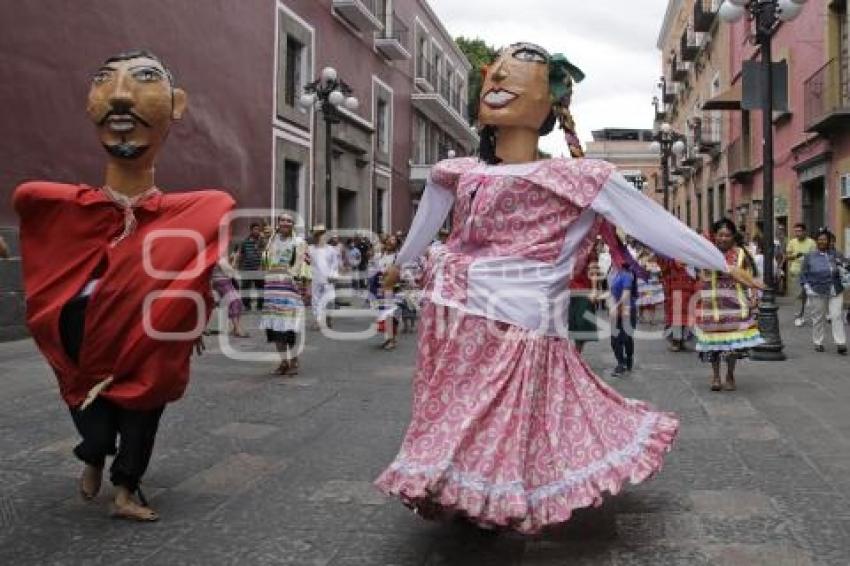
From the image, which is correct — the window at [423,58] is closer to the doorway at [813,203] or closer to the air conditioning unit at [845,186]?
the doorway at [813,203]

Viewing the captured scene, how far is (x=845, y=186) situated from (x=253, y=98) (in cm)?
1066

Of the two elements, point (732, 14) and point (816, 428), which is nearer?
point (816, 428)

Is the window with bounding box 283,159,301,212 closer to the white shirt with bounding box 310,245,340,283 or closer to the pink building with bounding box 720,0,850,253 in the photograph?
the white shirt with bounding box 310,245,340,283

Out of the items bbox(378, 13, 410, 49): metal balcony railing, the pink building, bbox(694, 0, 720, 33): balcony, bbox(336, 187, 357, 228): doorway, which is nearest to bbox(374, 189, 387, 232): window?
bbox(336, 187, 357, 228): doorway

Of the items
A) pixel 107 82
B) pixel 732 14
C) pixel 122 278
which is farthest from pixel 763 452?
pixel 732 14

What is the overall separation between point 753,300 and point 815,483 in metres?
3.54

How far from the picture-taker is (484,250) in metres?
3.66

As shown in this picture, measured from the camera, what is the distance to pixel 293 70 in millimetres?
Result: 19938

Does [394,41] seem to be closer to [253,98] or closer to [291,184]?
[291,184]

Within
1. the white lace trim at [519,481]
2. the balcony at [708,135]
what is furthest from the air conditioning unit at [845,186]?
the white lace trim at [519,481]

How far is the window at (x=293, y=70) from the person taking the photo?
64.1 feet

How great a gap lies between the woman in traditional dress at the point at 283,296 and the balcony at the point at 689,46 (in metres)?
26.3

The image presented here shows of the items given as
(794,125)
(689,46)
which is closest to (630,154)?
(689,46)

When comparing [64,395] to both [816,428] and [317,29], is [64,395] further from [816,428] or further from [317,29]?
[317,29]
